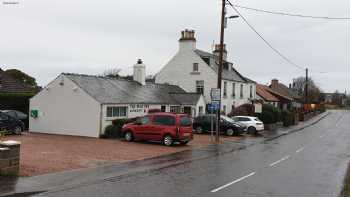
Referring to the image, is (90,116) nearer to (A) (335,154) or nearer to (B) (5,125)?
(B) (5,125)

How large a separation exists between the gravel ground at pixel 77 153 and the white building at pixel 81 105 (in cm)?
399

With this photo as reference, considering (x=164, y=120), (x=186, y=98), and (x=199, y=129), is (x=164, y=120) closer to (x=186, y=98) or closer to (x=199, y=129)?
(x=199, y=129)

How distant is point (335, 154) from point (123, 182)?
45.3ft

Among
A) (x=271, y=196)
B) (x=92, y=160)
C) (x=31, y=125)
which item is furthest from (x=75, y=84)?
(x=271, y=196)

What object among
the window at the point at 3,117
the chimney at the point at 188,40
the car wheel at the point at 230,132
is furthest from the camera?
the chimney at the point at 188,40

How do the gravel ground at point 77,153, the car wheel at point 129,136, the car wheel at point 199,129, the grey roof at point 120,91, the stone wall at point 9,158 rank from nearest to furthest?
the stone wall at point 9,158
the gravel ground at point 77,153
the car wheel at point 129,136
the grey roof at point 120,91
the car wheel at point 199,129

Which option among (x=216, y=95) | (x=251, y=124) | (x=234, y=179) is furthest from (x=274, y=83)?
(x=234, y=179)

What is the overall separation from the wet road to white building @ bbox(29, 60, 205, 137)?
10.8 meters

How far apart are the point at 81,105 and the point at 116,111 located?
2.54 meters

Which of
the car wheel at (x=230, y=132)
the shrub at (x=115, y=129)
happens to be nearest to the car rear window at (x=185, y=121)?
the shrub at (x=115, y=129)

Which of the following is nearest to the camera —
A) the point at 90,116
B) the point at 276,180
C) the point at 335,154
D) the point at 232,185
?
the point at 232,185

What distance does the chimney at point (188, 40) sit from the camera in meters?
48.1

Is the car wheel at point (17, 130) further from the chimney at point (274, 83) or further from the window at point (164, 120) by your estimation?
the chimney at point (274, 83)

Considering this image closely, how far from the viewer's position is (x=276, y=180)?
1422 cm
